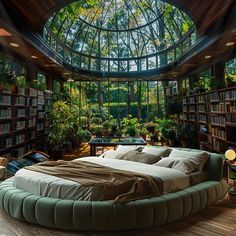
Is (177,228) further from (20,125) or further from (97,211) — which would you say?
(20,125)

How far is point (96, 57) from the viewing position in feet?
36.1

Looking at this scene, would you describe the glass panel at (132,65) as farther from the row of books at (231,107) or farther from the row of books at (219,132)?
the row of books at (231,107)

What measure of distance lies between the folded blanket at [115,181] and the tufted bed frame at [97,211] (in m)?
0.10

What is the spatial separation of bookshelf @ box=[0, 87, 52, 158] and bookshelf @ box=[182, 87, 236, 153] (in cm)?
542

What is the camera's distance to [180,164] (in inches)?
144

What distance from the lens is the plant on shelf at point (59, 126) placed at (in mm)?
7316

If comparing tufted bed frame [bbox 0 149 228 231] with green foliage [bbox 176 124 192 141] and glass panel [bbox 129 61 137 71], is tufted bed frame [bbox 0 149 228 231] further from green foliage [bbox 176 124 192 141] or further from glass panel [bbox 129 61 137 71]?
glass panel [bbox 129 61 137 71]

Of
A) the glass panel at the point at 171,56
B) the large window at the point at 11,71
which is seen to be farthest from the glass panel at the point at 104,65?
the large window at the point at 11,71

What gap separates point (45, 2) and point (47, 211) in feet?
12.6

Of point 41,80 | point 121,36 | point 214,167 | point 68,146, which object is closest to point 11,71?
point 41,80

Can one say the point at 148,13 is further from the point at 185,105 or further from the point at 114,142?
the point at 114,142

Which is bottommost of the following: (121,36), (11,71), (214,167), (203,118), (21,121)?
(214,167)

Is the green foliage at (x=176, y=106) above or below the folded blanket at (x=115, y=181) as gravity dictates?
above

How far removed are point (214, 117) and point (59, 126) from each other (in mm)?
4993
